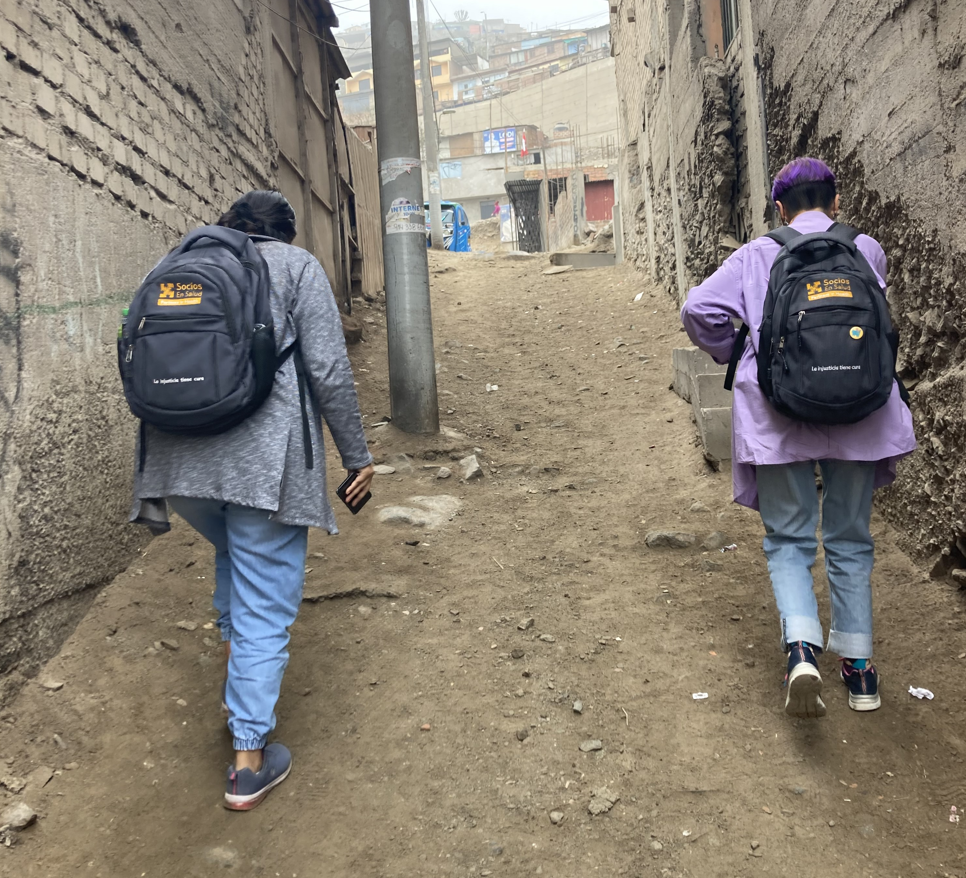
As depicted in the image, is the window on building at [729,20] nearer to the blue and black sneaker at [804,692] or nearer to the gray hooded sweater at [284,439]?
the gray hooded sweater at [284,439]

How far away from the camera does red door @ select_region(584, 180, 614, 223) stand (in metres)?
28.4

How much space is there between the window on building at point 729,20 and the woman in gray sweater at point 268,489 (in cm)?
450

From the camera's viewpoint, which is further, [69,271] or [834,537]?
[69,271]

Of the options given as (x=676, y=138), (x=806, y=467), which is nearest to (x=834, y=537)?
(x=806, y=467)

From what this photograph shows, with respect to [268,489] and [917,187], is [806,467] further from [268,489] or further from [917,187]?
[268,489]

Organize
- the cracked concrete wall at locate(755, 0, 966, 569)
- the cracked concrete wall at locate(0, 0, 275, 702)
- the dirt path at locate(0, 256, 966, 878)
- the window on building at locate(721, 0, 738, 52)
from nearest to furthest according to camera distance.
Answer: the dirt path at locate(0, 256, 966, 878) < the cracked concrete wall at locate(0, 0, 275, 702) < the cracked concrete wall at locate(755, 0, 966, 569) < the window on building at locate(721, 0, 738, 52)

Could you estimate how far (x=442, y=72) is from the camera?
213ft

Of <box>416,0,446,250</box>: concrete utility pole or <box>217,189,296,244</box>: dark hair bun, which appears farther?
<box>416,0,446,250</box>: concrete utility pole

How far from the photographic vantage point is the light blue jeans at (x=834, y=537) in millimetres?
2064

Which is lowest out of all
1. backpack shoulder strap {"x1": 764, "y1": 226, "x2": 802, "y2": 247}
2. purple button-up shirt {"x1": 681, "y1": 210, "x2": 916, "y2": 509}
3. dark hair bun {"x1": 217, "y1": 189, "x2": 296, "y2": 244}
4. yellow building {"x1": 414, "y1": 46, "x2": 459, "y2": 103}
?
purple button-up shirt {"x1": 681, "y1": 210, "x2": 916, "y2": 509}

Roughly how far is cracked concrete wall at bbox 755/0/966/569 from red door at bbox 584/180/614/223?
86.1ft

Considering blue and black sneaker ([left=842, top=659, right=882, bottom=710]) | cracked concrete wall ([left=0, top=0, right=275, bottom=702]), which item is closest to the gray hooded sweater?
cracked concrete wall ([left=0, top=0, right=275, bottom=702])

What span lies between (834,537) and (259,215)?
178 cm

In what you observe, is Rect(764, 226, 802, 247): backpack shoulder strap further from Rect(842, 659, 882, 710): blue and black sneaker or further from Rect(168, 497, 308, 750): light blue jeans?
Rect(168, 497, 308, 750): light blue jeans
